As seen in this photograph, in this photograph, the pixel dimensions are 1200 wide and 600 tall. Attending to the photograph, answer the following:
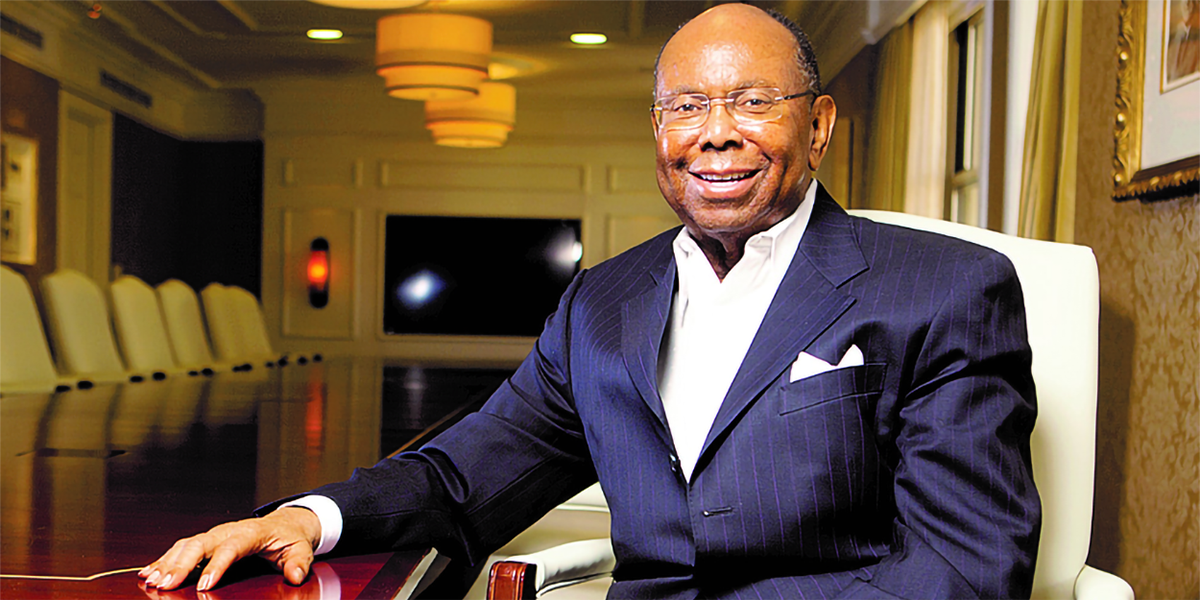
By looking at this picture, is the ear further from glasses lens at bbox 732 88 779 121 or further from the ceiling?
the ceiling

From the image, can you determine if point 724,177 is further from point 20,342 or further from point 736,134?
point 20,342

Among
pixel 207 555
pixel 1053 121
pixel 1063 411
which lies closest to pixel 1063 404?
pixel 1063 411

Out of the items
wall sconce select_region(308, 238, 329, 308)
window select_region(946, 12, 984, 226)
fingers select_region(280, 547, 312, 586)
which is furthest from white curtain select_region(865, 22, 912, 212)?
wall sconce select_region(308, 238, 329, 308)

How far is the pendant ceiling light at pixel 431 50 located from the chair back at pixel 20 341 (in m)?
2.37

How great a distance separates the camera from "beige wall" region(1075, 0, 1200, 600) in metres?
1.39

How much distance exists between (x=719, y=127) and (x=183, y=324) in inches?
199

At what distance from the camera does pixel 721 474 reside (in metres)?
0.99

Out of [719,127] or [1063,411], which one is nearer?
[719,127]

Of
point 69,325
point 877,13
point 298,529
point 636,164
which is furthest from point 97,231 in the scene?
point 298,529

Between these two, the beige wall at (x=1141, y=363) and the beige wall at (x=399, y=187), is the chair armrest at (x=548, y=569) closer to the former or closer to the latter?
the beige wall at (x=1141, y=363)

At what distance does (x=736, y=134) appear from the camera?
1035mm

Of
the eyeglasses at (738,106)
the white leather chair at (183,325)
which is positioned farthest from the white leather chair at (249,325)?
the eyeglasses at (738,106)

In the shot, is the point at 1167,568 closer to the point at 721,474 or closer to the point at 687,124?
the point at 721,474

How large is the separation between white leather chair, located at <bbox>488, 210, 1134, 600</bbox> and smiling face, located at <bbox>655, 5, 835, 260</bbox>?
0.37m
